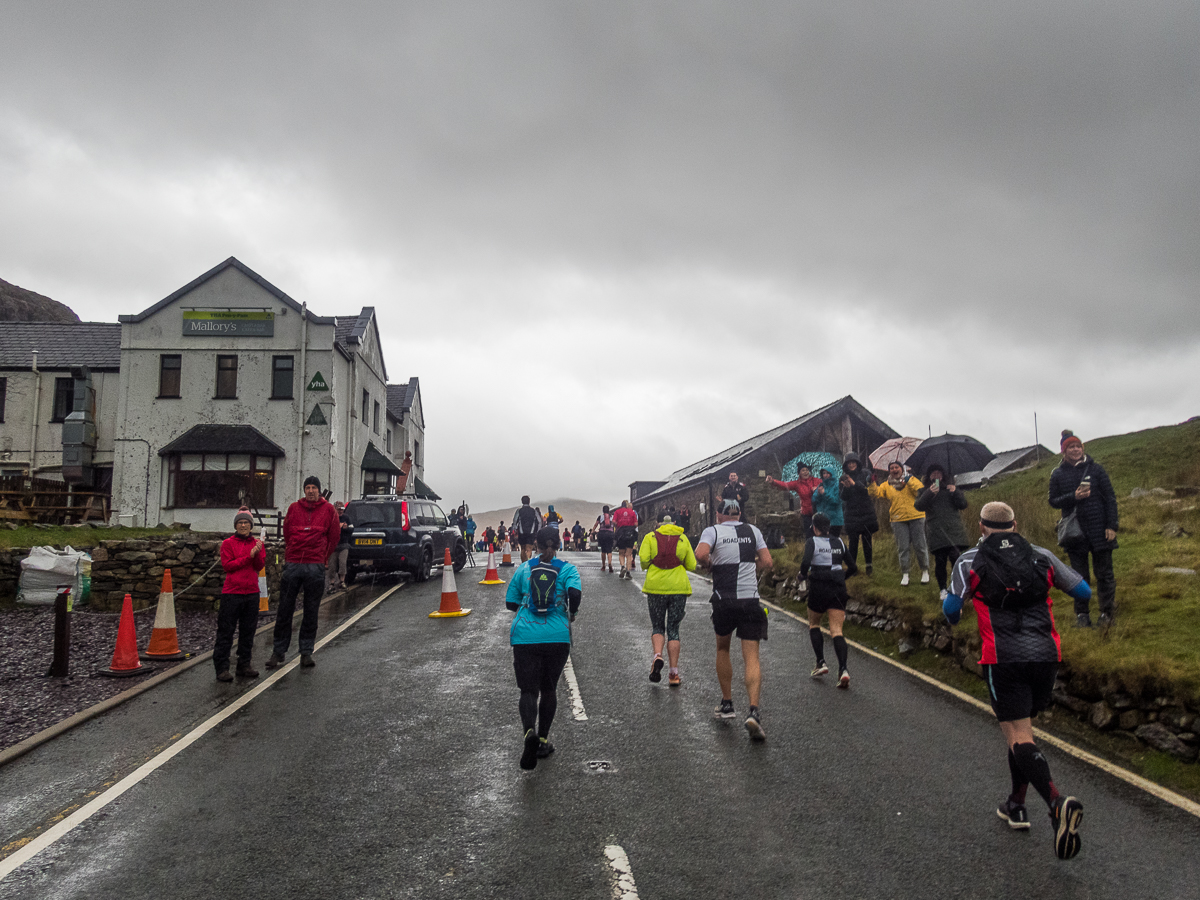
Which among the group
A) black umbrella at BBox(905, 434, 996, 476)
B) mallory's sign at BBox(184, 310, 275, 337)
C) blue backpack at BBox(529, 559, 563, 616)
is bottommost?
blue backpack at BBox(529, 559, 563, 616)

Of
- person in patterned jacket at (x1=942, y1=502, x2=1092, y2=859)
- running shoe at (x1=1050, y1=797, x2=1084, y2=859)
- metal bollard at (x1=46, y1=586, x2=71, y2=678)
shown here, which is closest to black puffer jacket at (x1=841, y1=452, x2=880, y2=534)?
person in patterned jacket at (x1=942, y1=502, x2=1092, y2=859)

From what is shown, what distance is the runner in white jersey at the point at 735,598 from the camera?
678 cm

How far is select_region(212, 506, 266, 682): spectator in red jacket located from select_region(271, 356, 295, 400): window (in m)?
20.4

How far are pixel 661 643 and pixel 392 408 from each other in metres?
34.6

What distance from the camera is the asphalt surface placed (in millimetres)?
3990

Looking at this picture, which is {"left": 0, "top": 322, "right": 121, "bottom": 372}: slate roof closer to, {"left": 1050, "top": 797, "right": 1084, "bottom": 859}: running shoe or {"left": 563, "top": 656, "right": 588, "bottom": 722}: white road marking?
{"left": 563, "top": 656, "right": 588, "bottom": 722}: white road marking

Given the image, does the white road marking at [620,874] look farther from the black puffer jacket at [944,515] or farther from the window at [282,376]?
the window at [282,376]

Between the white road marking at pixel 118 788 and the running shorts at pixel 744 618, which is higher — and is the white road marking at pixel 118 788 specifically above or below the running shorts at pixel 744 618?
below

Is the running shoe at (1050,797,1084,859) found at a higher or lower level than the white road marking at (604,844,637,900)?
higher

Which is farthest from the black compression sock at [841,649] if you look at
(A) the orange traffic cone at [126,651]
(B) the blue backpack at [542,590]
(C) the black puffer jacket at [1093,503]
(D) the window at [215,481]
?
(D) the window at [215,481]

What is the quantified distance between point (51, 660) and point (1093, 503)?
476 inches

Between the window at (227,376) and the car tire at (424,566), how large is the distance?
13.0m

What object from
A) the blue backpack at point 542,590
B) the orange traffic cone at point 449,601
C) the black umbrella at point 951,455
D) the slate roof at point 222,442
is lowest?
the orange traffic cone at point 449,601

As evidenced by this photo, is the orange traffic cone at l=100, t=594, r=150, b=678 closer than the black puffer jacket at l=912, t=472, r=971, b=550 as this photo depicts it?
Yes
